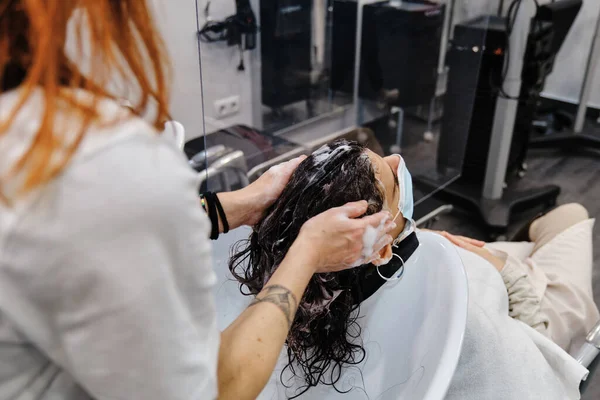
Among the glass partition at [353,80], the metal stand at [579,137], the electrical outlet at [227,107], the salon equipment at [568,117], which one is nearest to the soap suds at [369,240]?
the glass partition at [353,80]

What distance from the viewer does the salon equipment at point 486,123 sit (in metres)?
2.11

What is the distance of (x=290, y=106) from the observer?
255cm

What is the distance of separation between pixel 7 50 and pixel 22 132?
8 cm

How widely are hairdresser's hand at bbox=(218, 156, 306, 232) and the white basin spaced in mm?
99

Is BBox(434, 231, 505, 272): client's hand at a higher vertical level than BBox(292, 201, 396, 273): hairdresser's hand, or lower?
lower

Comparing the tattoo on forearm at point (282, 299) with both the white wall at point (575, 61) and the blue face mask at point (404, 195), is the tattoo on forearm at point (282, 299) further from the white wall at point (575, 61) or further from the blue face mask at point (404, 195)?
Answer: the white wall at point (575, 61)

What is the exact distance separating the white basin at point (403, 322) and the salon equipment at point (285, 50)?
4.60ft

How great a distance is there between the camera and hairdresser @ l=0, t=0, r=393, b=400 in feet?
1.35

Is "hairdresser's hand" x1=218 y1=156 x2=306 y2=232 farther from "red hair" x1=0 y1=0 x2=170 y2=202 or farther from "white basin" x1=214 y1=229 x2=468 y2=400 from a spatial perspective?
"red hair" x1=0 y1=0 x2=170 y2=202

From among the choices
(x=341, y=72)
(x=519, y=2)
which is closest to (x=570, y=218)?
(x=519, y=2)

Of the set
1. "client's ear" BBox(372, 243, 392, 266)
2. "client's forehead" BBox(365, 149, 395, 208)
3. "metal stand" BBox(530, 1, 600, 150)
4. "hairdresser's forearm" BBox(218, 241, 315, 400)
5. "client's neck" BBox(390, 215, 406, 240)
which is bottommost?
"metal stand" BBox(530, 1, 600, 150)

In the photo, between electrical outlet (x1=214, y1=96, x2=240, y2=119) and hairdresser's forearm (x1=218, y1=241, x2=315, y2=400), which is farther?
electrical outlet (x1=214, y1=96, x2=240, y2=119)

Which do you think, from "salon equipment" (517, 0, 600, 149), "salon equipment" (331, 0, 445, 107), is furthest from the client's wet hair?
"salon equipment" (517, 0, 600, 149)

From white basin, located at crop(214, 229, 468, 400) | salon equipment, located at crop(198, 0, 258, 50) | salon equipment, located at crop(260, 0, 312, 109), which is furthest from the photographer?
salon equipment, located at crop(260, 0, 312, 109)
